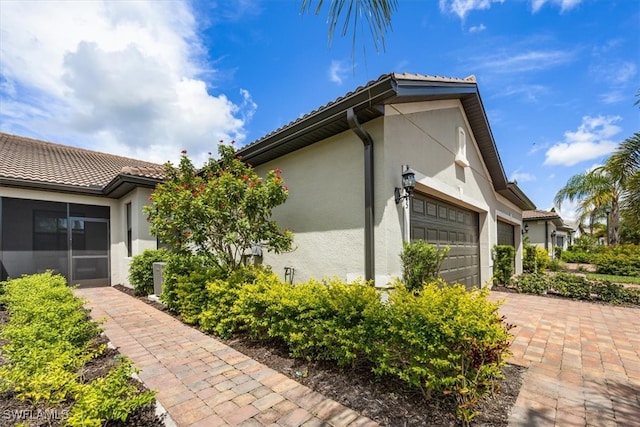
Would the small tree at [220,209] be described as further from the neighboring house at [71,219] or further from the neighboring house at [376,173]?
the neighboring house at [71,219]

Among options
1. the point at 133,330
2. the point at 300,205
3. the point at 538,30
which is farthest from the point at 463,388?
the point at 538,30

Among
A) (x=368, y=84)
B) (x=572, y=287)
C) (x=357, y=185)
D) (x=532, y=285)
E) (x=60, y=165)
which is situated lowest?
(x=532, y=285)

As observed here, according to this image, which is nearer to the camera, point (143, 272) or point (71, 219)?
point (143, 272)

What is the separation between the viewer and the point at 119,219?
1094 cm

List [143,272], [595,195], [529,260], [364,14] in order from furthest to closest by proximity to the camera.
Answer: [595,195] < [529,260] < [143,272] < [364,14]

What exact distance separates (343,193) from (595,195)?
23.6m

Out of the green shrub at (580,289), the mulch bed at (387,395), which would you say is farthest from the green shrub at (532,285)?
the mulch bed at (387,395)

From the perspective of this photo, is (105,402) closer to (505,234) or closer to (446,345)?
(446,345)

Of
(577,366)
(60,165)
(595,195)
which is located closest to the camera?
(577,366)

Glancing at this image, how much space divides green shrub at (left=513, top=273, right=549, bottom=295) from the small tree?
27.8 ft

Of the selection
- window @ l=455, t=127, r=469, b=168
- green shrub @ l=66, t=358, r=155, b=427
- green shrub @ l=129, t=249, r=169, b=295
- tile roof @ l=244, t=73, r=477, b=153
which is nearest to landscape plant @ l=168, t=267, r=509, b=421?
green shrub @ l=66, t=358, r=155, b=427

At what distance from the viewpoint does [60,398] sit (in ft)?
8.02

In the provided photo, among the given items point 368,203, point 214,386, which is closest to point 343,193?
point 368,203

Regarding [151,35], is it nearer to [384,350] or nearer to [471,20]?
[471,20]
